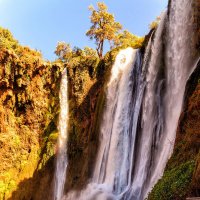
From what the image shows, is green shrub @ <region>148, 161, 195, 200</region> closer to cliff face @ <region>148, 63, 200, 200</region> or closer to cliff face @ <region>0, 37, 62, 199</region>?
cliff face @ <region>148, 63, 200, 200</region>

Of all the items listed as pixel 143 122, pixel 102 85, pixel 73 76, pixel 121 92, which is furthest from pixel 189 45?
pixel 73 76

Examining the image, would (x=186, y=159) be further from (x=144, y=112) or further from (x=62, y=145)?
(x=62, y=145)

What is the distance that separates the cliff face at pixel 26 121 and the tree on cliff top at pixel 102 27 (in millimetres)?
10303

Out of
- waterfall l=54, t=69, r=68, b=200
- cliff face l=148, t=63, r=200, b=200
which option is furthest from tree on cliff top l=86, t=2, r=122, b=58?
cliff face l=148, t=63, r=200, b=200

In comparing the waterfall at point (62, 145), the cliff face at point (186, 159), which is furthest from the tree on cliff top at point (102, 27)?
the cliff face at point (186, 159)

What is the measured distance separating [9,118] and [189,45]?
14.9 metres

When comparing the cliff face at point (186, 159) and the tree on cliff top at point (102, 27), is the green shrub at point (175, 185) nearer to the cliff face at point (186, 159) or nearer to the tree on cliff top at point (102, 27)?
the cliff face at point (186, 159)

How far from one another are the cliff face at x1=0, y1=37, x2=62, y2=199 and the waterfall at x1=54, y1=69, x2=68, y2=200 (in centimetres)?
43

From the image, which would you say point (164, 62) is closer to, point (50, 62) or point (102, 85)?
point (102, 85)

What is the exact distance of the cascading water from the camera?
54.6 feet

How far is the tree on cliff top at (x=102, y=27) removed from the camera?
37.5 meters

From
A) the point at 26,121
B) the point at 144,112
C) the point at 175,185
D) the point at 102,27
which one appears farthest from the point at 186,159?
the point at 102,27

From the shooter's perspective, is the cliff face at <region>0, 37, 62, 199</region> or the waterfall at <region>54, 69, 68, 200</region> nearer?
the waterfall at <region>54, 69, 68, 200</region>

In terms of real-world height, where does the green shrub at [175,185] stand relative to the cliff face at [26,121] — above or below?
below
